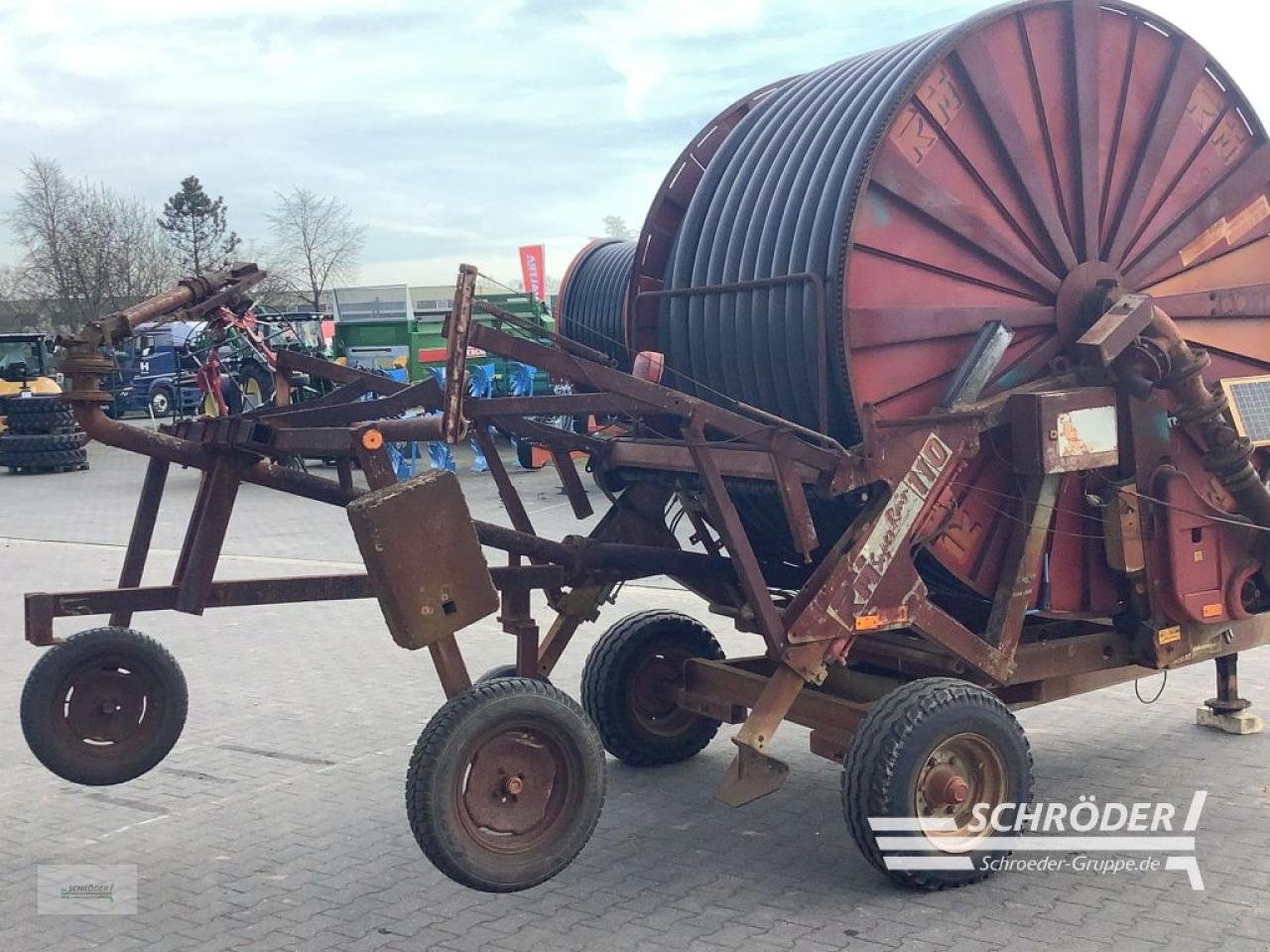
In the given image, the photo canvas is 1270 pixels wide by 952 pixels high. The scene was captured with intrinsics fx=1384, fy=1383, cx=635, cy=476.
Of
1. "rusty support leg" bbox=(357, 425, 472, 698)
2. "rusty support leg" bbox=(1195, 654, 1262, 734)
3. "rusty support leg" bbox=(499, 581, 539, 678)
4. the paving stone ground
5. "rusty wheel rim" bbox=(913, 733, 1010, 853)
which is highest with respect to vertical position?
"rusty support leg" bbox=(357, 425, 472, 698)

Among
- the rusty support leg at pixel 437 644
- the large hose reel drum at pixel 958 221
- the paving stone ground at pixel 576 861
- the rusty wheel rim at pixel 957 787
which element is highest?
the large hose reel drum at pixel 958 221

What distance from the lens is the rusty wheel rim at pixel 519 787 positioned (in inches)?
169

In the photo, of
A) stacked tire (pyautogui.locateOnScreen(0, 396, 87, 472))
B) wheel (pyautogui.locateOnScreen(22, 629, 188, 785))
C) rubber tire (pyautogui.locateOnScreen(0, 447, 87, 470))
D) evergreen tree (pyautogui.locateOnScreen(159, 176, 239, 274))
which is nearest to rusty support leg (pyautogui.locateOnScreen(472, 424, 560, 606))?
wheel (pyautogui.locateOnScreen(22, 629, 188, 785))

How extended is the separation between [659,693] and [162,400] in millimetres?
29392

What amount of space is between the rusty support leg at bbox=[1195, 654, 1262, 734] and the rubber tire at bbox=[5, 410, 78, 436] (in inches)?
830

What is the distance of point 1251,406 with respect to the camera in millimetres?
5672

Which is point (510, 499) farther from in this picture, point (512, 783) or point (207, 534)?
point (512, 783)

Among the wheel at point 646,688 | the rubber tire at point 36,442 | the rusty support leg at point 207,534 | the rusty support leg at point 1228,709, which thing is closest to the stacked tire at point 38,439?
the rubber tire at point 36,442

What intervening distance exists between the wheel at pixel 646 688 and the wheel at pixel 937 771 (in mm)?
1601

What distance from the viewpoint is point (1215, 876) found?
4910 mm

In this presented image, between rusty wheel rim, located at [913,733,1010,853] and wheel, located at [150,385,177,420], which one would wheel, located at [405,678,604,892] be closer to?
rusty wheel rim, located at [913,733,1010,853]

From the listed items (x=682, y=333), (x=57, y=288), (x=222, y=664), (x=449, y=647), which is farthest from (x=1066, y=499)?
(x=57, y=288)

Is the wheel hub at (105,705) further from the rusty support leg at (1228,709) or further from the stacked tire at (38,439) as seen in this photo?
the stacked tire at (38,439)

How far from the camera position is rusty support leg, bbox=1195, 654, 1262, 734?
6699 millimetres
